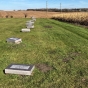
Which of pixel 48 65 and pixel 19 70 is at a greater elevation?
pixel 19 70

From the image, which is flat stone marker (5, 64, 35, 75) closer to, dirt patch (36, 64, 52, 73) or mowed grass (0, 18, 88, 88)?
mowed grass (0, 18, 88, 88)

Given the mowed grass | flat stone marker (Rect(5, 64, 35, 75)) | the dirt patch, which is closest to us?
the mowed grass

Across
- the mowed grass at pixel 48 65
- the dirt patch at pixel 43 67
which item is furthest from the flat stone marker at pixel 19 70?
the dirt patch at pixel 43 67

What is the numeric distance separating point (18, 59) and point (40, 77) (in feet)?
6.16

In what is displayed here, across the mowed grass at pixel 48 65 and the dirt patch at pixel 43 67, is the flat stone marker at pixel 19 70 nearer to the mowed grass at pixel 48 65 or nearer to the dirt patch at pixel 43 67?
the mowed grass at pixel 48 65

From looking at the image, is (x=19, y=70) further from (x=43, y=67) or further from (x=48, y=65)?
(x=48, y=65)

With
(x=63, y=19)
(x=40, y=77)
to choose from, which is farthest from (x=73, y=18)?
(x=40, y=77)

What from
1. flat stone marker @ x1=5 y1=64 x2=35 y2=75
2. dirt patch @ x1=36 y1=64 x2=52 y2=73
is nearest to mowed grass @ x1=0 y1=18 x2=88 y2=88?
dirt patch @ x1=36 y1=64 x2=52 y2=73

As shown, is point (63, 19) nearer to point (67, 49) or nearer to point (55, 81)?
point (67, 49)

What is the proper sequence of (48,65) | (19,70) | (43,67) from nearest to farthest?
(19,70) < (43,67) < (48,65)

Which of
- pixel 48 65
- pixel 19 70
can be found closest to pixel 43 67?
pixel 48 65

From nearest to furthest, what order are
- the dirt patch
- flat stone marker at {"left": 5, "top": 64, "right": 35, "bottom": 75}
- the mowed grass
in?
1. the mowed grass
2. flat stone marker at {"left": 5, "top": 64, "right": 35, "bottom": 75}
3. the dirt patch

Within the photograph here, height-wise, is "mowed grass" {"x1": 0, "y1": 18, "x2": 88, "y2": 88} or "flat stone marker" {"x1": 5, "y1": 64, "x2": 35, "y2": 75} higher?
"flat stone marker" {"x1": 5, "y1": 64, "x2": 35, "y2": 75}

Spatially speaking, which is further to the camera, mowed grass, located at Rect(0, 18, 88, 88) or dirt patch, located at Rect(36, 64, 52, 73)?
dirt patch, located at Rect(36, 64, 52, 73)
